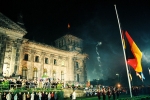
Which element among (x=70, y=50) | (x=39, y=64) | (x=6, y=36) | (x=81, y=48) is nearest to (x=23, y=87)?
(x=6, y=36)

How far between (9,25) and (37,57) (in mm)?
12376

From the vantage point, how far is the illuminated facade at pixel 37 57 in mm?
30500

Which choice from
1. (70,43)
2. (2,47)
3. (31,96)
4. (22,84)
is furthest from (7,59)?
(70,43)

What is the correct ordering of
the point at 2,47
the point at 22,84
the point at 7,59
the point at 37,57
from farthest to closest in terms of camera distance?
the point at 37,57, the point at 7,59, the point at 2,47, the point at 22,84

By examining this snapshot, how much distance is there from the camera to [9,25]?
3166 centimetres

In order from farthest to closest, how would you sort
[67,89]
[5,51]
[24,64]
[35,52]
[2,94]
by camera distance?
[35,52] < [24,64] < [5,51] < [67,89] < [2,94]

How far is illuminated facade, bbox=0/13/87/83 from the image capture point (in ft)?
100

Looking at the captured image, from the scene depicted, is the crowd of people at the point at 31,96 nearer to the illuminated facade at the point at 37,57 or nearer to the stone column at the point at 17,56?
the illuminated facade at the point at 37,57

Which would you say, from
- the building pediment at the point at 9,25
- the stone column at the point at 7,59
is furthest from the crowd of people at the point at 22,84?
the building pediment at the point at 9,25

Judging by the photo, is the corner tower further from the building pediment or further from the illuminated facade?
the building pediment

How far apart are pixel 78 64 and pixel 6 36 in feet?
89.5

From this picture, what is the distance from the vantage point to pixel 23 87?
21047 millimetres

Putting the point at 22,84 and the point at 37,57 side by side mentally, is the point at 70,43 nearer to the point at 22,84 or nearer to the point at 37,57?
the point at 37,57

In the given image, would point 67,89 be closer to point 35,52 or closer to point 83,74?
point 35,52
